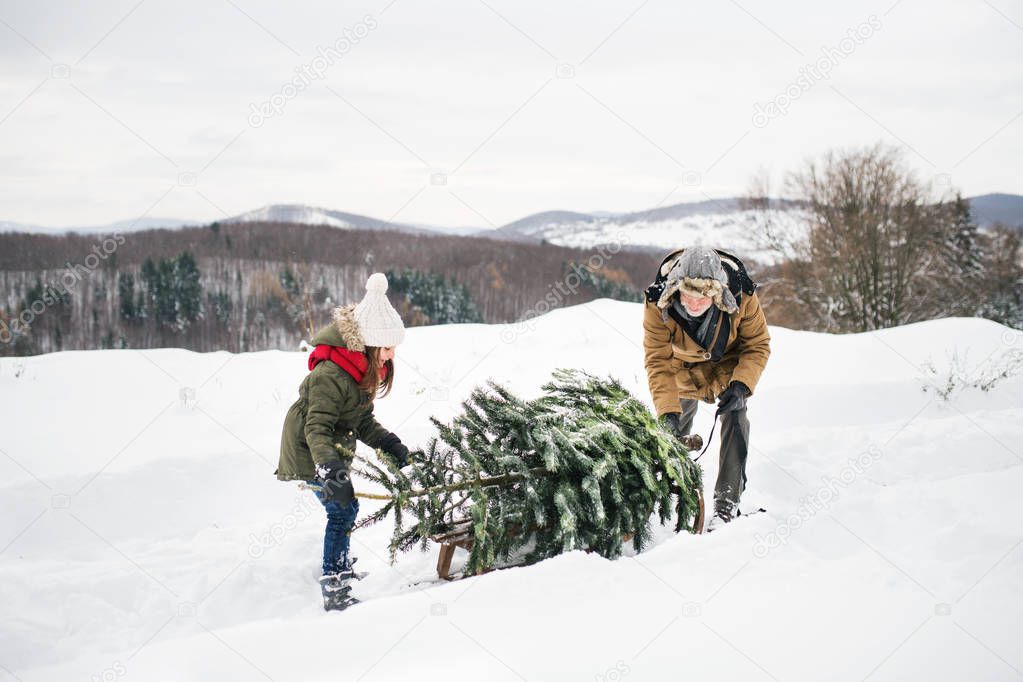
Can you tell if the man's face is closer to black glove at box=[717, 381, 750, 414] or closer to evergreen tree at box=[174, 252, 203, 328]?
black glove at box=[717, 381, 750, 414]

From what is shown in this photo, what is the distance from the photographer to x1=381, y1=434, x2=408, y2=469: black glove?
4102 millimetres

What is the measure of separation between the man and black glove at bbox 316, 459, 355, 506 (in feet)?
6.56

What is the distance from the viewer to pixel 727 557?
3.12 m

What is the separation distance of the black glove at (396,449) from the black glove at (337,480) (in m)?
0.42

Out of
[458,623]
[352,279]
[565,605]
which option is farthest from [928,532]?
[352,279]

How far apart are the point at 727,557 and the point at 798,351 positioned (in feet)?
22.2

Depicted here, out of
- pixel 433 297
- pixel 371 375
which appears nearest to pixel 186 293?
pixel 433 297

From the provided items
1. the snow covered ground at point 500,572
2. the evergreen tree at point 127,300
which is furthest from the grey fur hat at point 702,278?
the evergreen tree at point 127,300

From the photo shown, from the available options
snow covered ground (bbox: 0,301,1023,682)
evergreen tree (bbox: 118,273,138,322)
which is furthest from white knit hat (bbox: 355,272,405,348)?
evergreen tree (bbox: 118,273,138,322)

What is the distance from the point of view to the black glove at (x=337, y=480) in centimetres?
366

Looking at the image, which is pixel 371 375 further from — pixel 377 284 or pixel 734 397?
pixel 734 397

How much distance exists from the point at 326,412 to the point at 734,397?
2.46 metres

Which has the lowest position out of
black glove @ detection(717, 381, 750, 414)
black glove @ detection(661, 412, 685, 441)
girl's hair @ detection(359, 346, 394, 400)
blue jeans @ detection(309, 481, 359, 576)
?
blue jeans @ detection(309, 481, 359, 576)

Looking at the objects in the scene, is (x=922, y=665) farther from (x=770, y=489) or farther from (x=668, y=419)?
(x=770, y=489)
